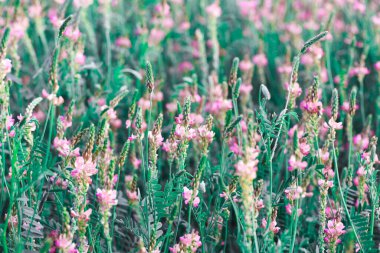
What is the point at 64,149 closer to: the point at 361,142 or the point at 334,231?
the point at 334,231

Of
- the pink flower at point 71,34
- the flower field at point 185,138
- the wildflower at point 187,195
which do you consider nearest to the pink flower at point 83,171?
the flower field at point 185,138

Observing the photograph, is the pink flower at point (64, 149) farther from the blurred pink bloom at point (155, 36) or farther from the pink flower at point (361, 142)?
the blurred pink bloom at point (155, 36)

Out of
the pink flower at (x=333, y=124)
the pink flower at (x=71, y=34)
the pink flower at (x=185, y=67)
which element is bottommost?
the pink flower at (x=333, y=124)

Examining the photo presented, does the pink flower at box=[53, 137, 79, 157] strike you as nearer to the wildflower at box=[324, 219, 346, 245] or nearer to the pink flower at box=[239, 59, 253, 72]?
the wildflower at box=[324, 219, 346, 245]

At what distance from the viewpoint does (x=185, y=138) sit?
150cm

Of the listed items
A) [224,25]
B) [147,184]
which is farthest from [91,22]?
[147,184]

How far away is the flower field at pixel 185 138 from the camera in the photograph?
1432 mm

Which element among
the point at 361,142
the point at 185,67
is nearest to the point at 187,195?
the point at 361,142

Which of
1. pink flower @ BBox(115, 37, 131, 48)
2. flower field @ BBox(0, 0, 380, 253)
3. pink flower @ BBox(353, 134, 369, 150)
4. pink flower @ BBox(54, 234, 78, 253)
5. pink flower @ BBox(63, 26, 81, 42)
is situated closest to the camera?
pink flower @ BBox(54, 234, 78, 253)

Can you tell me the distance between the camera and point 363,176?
1524 millimetres

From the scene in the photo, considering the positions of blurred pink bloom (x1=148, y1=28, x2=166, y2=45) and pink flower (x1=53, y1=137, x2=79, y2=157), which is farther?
blurred pink bloom (x1=148, y1=28, x2=166, y2=45)

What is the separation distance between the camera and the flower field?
143 centimetres

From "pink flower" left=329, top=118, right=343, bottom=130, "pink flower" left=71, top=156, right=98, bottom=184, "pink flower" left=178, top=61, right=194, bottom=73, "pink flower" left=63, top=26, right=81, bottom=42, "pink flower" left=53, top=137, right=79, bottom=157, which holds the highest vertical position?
"pink flower" left=178, top=61, right=194, bottom=73

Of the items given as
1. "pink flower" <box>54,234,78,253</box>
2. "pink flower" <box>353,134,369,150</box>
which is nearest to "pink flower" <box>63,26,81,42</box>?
"pink flower" <box>54,234,78,253</box>
